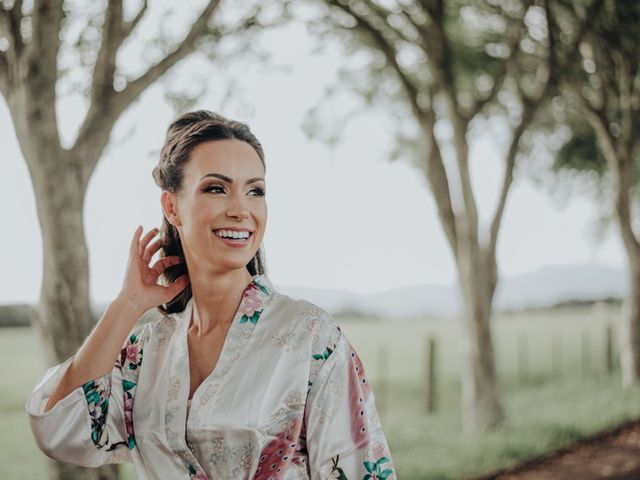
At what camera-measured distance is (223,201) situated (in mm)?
2160

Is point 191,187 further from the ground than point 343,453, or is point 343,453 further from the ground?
point 191,187

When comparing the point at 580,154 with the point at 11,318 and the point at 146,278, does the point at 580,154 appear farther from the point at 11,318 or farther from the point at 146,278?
the point at 146,278

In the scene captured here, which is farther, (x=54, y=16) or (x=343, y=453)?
(x=54, y=16)

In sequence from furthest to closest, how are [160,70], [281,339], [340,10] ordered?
[340,10], [160,70], [281,339]

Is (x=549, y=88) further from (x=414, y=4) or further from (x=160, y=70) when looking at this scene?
(x=160, y=70)

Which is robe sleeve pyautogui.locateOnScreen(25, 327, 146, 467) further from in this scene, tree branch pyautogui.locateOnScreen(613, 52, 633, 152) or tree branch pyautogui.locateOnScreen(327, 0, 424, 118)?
tree branch pyautogui.locateOnScreen(613, 52, 633, 152)

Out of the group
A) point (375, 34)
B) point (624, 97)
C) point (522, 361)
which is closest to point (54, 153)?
point (375, 34)

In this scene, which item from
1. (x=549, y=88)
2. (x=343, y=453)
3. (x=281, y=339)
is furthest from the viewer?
(x=549, y=88)

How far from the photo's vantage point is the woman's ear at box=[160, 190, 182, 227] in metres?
2.33

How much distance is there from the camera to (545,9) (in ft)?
28.8

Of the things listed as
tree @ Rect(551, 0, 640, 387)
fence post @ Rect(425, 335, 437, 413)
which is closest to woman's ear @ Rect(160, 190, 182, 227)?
tree @ Rect(551, 0, 640, 387)

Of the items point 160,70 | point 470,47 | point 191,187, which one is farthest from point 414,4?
point 191,187

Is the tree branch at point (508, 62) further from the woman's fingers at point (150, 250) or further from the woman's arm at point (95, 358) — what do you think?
the woman's arm at point (95, 358)

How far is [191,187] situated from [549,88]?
730 centimetres
